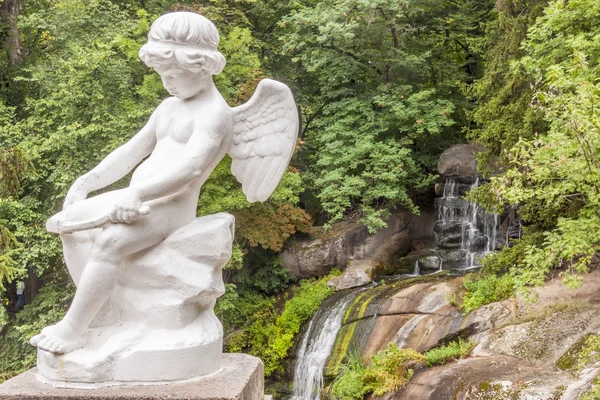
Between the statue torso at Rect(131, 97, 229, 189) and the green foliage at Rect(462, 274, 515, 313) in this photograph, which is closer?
the statue torso at Rect(131, 97, 229, 189)

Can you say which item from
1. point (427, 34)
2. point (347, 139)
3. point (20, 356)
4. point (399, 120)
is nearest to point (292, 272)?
point (347, 139)

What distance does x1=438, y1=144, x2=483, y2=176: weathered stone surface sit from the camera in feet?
45.2

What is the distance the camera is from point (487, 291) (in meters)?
10.2

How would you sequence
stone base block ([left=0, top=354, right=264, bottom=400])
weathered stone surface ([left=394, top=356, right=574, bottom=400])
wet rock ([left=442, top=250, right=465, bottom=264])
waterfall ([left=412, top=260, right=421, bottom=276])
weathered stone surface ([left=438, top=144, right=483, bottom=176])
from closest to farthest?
stone base block ([left=0, top=354, right=264, bottom=400]) < weathered stone surface ([left=394, top=356, right=574, bottom=400]) < wet rock ([left=442, top=250, right=465, bottom=264]) < waterfall ([left=412, top=260, right=421, bottom=276]) < weathered stone surface ([left=438, top=144, right=483, bottom=176])

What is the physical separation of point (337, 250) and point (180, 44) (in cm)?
1019

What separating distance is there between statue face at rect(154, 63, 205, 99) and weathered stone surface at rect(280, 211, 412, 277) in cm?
990

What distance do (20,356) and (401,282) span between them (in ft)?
22.1

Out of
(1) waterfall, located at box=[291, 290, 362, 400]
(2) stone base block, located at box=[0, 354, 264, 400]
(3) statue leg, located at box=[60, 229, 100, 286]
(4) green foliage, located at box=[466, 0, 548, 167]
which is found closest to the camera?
(2) stone base block, located at box=[0, 354, 264, 400]

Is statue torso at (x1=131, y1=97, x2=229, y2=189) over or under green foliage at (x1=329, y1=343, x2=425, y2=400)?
over

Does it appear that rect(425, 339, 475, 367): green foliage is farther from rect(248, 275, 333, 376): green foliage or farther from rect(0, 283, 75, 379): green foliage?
rect(0, 283, 75, 379): green foliage

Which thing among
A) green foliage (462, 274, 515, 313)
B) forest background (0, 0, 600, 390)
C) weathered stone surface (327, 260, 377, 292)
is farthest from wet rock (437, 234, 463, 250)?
green foliage (462, 274, 515, 313)

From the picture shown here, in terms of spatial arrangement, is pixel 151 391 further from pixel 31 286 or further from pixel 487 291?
pixel 31 286

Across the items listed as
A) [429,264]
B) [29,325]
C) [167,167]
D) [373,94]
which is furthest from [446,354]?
[373,94]

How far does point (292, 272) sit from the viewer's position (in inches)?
543
